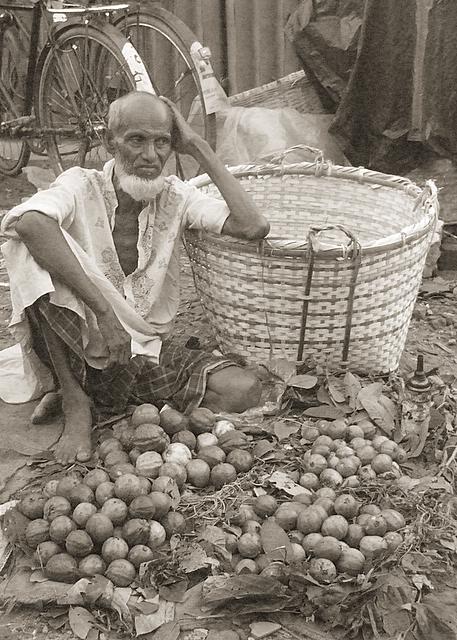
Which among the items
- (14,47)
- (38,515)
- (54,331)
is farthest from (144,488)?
(14,47)

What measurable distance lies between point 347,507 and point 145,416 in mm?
811

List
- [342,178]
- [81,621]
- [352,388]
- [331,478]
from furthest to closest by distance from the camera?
[342,178], [352,388], [331,478], [81,621]

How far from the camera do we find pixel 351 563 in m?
2.34

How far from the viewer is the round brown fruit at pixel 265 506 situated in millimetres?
2576

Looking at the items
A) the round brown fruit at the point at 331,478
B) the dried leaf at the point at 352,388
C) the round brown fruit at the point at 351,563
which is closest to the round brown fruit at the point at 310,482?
the round brown fruit at the point at 331,478

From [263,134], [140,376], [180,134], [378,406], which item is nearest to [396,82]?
[263,134]

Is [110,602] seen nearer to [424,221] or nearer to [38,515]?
[38,515]

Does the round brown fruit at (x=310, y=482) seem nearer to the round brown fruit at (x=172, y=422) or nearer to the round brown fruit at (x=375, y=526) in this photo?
the round brown fruit at (x=375, y=526)

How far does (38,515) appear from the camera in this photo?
2578mm

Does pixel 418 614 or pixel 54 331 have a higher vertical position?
pixel 54 331

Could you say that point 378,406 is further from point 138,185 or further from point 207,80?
point 207,80

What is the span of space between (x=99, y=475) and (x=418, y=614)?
41.5 inches

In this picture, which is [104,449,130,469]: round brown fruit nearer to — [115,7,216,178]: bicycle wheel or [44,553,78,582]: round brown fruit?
[44,553,78,582]: round brown fruit

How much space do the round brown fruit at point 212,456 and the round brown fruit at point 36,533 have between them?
1.95 ft
